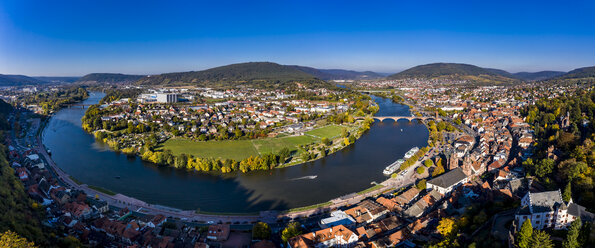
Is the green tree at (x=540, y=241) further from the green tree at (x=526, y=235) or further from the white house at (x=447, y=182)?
the white house at (x=447, y=182)

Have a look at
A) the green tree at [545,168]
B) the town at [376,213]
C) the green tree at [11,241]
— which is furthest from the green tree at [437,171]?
the green tree at [11,241]

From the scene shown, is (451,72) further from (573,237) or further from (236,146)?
(573,237)

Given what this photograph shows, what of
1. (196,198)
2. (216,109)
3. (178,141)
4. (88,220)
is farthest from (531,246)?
(216,109)

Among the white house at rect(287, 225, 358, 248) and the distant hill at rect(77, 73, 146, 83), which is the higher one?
the distant hill at rect(77, 73, 146, 83)

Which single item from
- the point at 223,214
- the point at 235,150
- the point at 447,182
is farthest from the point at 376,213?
the point at 235,150

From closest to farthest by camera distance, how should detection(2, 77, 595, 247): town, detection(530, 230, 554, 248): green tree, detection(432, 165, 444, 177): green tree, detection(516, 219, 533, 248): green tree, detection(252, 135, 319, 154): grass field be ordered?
detection(530, 230, 554, 248): green tree < detection(516, 219, 533, 248): green tree < detection(2, 77, 595, 247): town < detection(432, 165, 444, 177): green tree < detection(252, 135, 319, 154): grass field

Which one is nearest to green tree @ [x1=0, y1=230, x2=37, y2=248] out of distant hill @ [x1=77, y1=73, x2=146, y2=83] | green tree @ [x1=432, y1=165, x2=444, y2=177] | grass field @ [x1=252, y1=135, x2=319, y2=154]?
grass field @ [x1=252, y1=135, x2=319, y2=154]

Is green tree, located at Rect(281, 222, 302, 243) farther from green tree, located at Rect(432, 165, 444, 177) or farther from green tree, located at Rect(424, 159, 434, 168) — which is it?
green tree, located at Rect(424, 159, 434, 168)
